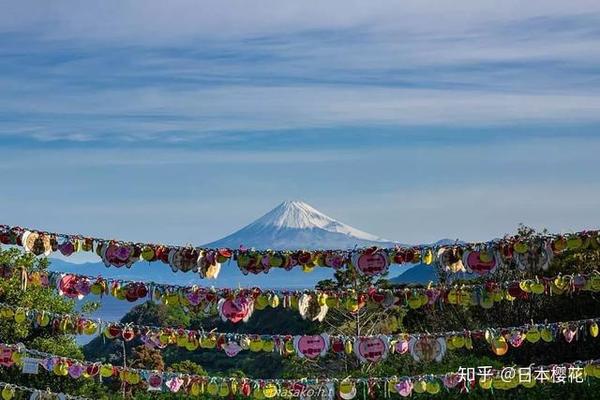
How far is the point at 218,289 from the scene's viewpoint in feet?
41.3

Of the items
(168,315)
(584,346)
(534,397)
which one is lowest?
(534,397)

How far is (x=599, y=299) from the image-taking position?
1114 inches

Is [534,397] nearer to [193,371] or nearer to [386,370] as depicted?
[386,370]

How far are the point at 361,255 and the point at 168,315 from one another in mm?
58480

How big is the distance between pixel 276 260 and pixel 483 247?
2.56 m

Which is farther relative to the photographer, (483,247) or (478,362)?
(478,362)

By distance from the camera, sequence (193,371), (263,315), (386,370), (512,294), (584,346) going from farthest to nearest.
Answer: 1. (263,315)
2. (193,371)
3. (584,346)
4. (386,370)
5. (512,294)

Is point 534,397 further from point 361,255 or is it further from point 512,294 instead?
point 361,255

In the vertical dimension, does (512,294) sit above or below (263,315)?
below

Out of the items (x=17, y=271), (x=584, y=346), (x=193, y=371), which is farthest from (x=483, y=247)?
(x=193, y=371)

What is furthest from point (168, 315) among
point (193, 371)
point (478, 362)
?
point (478, 362)

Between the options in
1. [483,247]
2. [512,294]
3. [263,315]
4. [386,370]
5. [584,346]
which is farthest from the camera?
[263,315]

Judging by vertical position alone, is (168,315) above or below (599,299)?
above

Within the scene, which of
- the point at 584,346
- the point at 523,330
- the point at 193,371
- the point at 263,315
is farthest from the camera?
the point at 263,315
